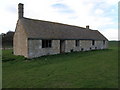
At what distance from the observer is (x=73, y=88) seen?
320 inches

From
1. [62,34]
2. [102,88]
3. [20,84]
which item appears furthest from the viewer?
[62,34]

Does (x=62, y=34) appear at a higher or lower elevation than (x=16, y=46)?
higher

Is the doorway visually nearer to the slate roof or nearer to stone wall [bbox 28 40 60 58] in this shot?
the slate roof

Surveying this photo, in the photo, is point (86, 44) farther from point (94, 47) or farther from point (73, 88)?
point (73, 88)

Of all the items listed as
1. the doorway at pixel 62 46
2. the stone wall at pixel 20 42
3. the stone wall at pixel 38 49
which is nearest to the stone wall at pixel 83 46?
the doorway at pixel 62 46

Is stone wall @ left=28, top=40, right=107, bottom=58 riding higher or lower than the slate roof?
lower

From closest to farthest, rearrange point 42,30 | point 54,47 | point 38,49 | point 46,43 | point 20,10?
point 38,49, point 46,43, point 20,10, point 42,30, point 54,47

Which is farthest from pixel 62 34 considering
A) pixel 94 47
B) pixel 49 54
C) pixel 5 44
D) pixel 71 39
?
pixel 5 44

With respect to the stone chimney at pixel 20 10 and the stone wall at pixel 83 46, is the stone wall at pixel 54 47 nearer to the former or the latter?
the stone wall at pixel 83 46

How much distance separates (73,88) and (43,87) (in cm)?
168

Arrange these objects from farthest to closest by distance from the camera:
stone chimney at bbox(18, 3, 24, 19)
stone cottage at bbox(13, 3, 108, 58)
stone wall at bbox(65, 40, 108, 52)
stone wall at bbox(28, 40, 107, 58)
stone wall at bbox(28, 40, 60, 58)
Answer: stone wall at bbox(65, 40, 108, 52)
stone chimney at bbox(18, 3, 24, 19)
stone cottage at bbox(13, 3, 108, 58)
stone wall at bbox(28, 40, 107, 58)
stone wall at bbox(28, 40, 60, 58)

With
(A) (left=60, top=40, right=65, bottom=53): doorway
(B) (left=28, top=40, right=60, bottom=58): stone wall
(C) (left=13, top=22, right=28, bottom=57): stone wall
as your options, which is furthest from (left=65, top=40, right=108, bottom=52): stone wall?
(C) (left=13, top=22, right=28, bottom=57): stone wall

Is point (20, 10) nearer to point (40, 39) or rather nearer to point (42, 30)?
point (42, 30)

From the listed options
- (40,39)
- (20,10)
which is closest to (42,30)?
(40,39)
